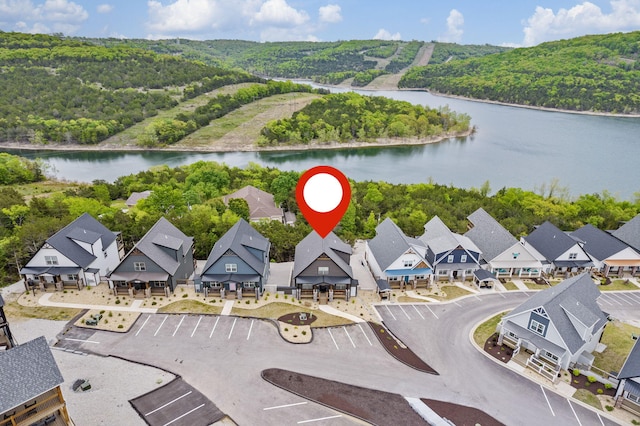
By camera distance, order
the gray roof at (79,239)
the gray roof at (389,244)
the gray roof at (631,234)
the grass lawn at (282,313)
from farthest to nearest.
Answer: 1. the gray roof at (631,234)
2. the gray roof at (389,244)
3. the gray roof at (79,239)
4. the grass lawn at (282,313)

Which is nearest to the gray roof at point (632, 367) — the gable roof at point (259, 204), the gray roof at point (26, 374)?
the gray roof at point (26, 374)

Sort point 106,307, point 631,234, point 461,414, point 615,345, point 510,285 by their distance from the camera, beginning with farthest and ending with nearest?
point 631,234 → point 510,285 → point 106,307 → point 615,345 → point 461,414

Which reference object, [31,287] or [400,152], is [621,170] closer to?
[400,152]

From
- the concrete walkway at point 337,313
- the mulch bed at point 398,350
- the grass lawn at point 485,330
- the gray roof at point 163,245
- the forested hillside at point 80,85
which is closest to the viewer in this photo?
the mulch bed at point 398,350

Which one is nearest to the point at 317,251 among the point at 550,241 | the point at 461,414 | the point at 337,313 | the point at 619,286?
the point at 337,313

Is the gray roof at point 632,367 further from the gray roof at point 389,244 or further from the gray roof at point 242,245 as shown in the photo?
the gray roof at point 242,245

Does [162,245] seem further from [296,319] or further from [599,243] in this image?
[599,243]
